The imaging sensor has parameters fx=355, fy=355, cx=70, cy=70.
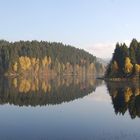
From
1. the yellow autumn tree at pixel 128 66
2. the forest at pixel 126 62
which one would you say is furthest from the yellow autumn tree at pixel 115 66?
the yellow autumn tree at pixel 128 66

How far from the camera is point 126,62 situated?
131375mm

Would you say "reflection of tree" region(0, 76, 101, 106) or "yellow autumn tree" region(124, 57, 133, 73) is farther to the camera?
"yellow autumn tree" region(124, 57, 133, 73)

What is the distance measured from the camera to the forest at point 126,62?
130750 mm

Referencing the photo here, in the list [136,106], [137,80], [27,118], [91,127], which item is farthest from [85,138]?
[137,80]

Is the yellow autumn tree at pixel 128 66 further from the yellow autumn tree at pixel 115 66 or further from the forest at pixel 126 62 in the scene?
the yellow autumn tree at pixel 115 66

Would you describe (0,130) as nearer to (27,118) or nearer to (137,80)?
(27,118)

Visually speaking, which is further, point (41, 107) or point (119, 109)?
point (41, 107)

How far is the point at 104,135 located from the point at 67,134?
3.51 m

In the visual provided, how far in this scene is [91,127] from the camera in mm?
37844

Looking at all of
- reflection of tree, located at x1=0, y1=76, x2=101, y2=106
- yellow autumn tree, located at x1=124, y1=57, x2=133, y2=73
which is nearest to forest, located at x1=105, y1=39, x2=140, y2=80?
yellow autumn tree, located at x1=124, y1=57, x2=133, y2=73

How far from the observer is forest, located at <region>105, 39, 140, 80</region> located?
130750 mm

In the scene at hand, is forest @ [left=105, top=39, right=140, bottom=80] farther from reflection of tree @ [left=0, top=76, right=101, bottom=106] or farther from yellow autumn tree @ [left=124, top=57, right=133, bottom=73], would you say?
reflection of tree @ [left=0, top=76, right=101, bottom=106]

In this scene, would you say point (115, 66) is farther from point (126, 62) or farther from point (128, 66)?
point (128, 66)

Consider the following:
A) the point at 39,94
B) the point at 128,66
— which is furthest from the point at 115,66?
the point at 39,94
